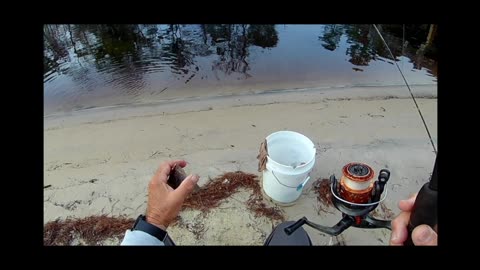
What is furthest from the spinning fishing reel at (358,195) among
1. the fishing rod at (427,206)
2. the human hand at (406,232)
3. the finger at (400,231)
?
the fishing rod at (427,206)

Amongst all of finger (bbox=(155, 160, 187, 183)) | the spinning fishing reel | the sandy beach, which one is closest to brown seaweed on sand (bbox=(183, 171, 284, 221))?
the sandy beach

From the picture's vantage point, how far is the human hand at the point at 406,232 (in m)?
1.33

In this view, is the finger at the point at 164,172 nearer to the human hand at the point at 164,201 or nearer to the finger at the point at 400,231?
the human hand at the point at 164,201

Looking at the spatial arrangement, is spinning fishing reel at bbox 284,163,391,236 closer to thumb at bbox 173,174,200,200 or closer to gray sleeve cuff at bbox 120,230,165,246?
thumb at bbox 173,174,200,200

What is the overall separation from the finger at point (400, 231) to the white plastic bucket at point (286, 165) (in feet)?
3.78

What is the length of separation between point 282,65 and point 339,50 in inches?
55.5

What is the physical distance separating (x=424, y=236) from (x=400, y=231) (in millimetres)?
291

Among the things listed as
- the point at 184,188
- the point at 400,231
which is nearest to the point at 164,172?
the point at 184,188

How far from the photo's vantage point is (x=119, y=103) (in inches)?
218

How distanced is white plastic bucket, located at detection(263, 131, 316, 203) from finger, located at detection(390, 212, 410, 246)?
115 centimetres

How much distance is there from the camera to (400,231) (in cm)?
164

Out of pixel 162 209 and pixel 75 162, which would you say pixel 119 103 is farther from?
pixel 162 209

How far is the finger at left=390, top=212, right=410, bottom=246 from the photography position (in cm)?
162

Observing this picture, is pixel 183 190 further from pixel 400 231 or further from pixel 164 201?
pixel 400 231
